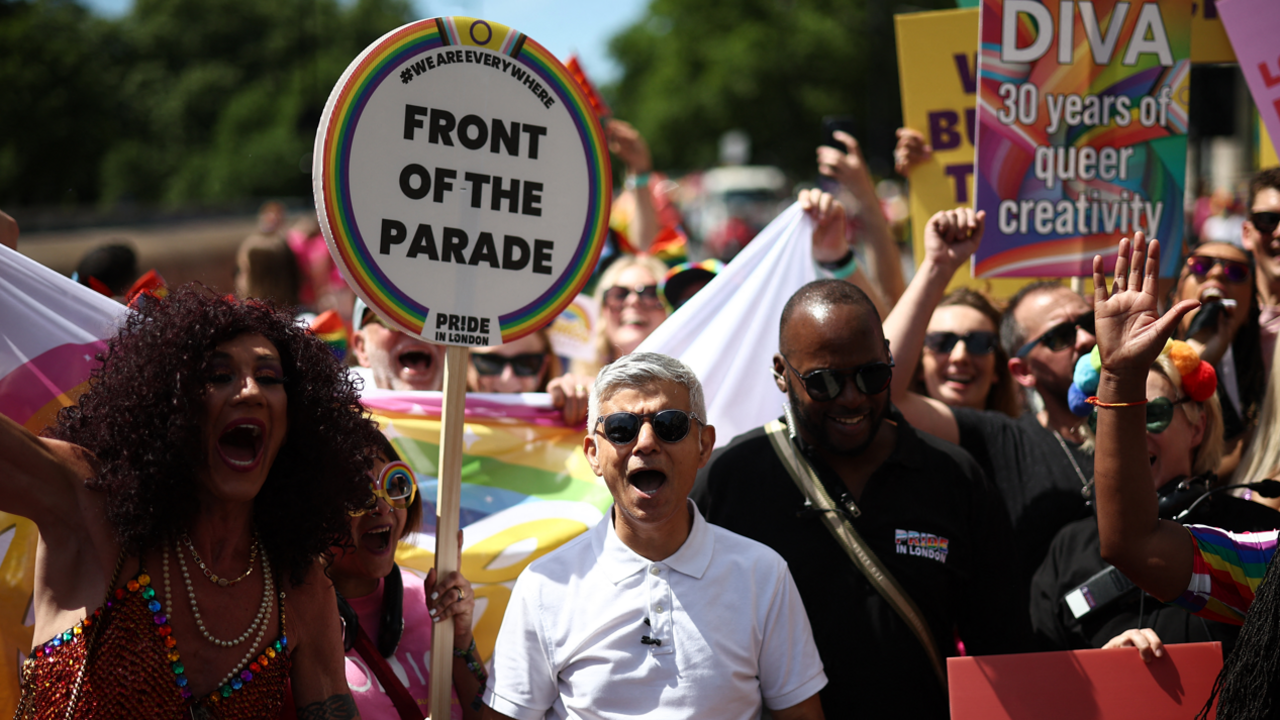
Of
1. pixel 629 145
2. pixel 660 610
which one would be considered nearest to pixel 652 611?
pixel 660 610

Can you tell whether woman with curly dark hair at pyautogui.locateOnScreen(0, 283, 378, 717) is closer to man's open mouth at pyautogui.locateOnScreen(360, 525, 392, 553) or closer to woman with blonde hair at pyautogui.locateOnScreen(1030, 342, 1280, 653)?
man's open mouth at pyautogui.locateOnScreen(360, 525, 392, 553)

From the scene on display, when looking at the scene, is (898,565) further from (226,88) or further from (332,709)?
(226,88)

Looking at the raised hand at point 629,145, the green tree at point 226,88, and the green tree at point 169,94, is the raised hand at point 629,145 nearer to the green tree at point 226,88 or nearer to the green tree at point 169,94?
the green tree at point 169,94

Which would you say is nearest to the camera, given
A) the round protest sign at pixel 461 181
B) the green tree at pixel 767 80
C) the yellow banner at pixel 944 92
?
the round protest sign at pixel 461 181

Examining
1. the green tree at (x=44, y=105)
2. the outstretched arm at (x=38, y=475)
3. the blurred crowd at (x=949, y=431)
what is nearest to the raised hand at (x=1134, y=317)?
the blurred crowd at (x=949, y=431)

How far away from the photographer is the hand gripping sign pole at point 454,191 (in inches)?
109

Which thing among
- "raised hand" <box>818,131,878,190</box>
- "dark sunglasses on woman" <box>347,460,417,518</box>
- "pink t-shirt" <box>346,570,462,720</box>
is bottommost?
"pink t-shirt" <box>346,570,462,720</box>

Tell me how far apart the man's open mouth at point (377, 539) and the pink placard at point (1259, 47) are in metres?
3.36

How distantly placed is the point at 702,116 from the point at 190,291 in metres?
47.4

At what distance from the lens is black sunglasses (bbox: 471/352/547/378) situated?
4555 mm

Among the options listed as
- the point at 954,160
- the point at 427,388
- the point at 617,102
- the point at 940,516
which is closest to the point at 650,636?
the point at 940,516

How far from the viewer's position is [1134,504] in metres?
2.50

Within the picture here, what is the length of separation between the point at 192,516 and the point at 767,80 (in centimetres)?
4735

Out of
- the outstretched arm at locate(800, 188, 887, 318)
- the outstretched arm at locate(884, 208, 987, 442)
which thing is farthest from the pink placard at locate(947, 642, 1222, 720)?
the outstretched arm at locate(800, 188, 887, 318)
